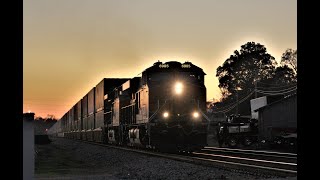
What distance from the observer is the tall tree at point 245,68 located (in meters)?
75.9

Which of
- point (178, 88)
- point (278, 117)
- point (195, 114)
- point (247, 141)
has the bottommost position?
point (247, 141)

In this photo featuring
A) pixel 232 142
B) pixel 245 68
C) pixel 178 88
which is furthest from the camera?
pixel 245 68

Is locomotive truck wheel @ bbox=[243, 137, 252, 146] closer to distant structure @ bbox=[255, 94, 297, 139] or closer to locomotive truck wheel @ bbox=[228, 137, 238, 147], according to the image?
locomotive truck wheel @ bbox=[228, 137, 238, 147]

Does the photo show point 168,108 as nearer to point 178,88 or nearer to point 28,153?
point 178,88

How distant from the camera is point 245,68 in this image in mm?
80688

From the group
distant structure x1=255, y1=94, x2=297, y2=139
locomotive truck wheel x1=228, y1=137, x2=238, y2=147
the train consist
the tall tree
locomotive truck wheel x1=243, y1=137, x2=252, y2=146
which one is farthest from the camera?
the tall tree

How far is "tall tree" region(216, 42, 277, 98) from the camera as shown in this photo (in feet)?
249

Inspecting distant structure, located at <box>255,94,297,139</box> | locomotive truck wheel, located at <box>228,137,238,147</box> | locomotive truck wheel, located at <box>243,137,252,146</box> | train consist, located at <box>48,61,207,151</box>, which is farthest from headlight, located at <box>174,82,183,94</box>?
locomotive truck wheel, located at <box>228,137,238,147</box>

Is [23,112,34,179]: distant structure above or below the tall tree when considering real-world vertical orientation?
below

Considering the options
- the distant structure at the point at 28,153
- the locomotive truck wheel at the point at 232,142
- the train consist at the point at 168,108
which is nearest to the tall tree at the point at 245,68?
the locomotive truck wheel at the point at 232,142

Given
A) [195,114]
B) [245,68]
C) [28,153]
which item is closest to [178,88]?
[195,114]

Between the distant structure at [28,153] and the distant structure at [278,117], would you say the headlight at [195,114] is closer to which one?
the distant structure at [278,117]
